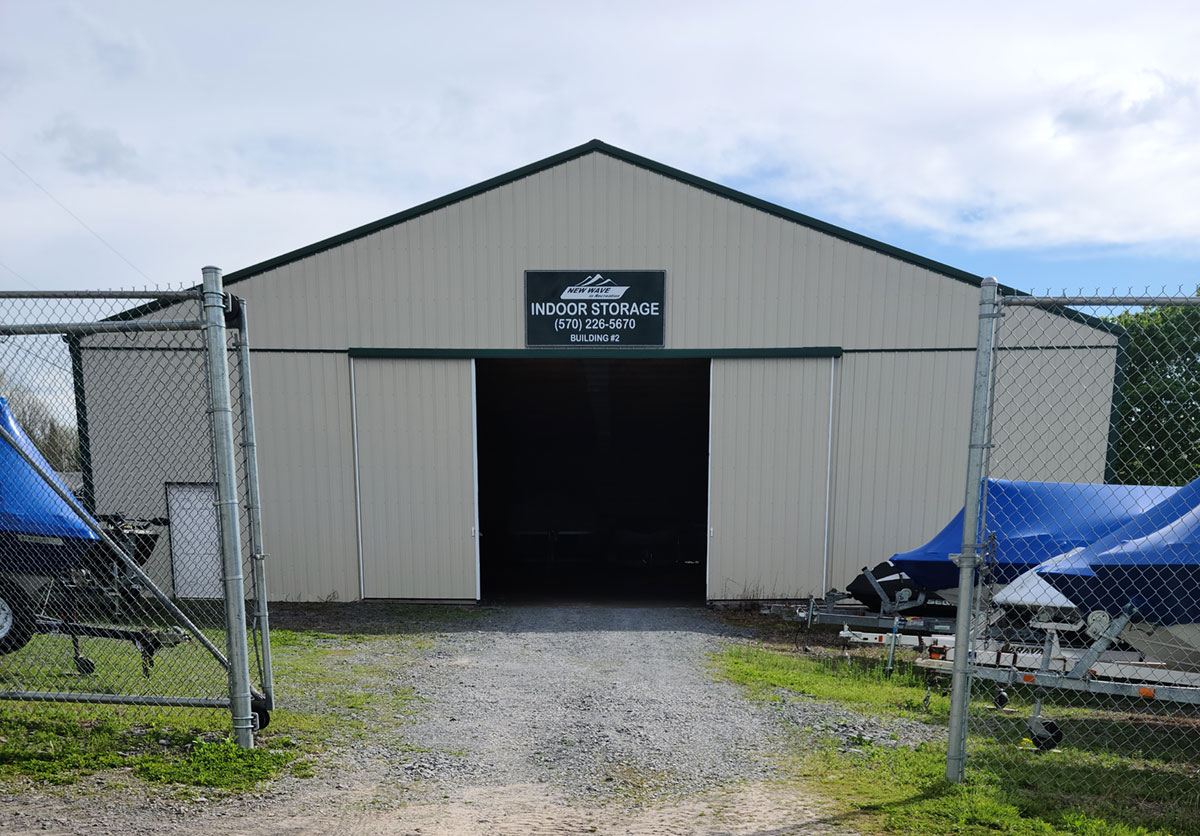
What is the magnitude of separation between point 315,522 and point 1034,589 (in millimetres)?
9277

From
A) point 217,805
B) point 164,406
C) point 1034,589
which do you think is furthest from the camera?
point 164,406

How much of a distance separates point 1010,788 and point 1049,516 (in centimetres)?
378

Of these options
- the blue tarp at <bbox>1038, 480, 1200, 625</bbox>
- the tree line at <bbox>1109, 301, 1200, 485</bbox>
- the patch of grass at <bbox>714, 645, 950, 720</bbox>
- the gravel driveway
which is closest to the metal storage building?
the patch of grass at <bbox>714, 645, 950, 720</bbox>

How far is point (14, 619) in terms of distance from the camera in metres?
6.32

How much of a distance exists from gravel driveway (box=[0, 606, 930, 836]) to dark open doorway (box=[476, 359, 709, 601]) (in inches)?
256

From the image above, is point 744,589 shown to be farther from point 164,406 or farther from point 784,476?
point 164,406

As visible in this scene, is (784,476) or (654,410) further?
(654,410)

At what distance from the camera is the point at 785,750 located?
5.13 metres

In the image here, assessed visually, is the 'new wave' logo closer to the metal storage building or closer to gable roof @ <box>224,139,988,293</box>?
the metal storage building

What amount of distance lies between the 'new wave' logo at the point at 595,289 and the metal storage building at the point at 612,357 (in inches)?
1.3

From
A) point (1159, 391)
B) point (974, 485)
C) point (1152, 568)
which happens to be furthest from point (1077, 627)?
point (1159, 391)

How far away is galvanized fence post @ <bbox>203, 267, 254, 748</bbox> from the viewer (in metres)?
4.37

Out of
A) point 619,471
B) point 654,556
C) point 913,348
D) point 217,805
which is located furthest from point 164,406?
point 619,471

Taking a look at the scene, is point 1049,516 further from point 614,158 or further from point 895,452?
point 614,158
